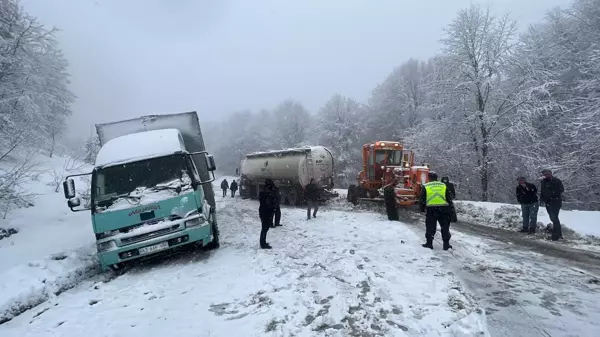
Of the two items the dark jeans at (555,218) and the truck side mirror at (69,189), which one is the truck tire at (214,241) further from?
the dark jeans at (555,218)

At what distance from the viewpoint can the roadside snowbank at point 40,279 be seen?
5723mm

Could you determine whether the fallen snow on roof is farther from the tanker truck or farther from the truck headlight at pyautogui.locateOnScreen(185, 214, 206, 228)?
the tanker truck

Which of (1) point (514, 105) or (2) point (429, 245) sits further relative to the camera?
(1) point (514, 105)

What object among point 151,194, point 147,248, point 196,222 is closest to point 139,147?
point 151,194

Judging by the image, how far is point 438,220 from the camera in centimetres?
745

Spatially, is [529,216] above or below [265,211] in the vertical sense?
below

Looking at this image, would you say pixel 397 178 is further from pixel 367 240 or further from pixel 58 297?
pixel 58 297

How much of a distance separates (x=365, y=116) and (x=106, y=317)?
3916 centimetres

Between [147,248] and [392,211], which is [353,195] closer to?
[392,211]

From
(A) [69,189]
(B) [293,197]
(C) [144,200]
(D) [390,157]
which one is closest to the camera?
(C) [144,200]

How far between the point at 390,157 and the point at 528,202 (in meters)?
A: 8.39

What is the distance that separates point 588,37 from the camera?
16.8 m

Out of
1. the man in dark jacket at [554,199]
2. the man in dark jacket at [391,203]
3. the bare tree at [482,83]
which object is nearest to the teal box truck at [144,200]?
the man in dark jacket at [391,203]

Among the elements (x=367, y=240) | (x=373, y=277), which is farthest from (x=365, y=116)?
(x=373, y=277)
